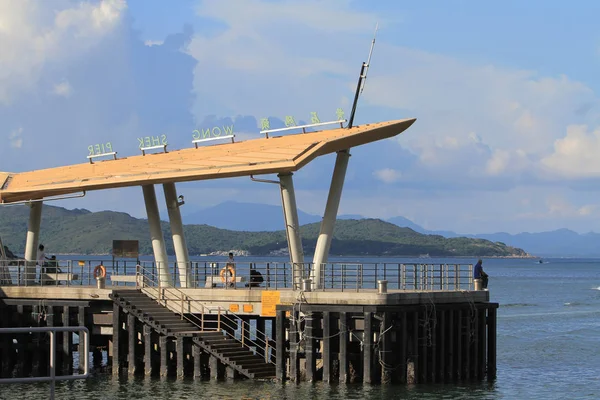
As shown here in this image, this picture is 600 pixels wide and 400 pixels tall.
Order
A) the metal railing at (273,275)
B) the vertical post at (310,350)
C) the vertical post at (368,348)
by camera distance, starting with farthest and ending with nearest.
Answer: the metal railing at (273,275), the vertical post at (310,350), the vertical post at (368,348)

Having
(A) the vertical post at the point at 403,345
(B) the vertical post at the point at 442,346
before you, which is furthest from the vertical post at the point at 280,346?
(B) the vertical post at the point at 442,346

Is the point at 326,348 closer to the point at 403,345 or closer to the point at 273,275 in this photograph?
the point at 403,345

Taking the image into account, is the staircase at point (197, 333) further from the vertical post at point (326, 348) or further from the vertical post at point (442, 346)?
the vertical post at point (442, 346)

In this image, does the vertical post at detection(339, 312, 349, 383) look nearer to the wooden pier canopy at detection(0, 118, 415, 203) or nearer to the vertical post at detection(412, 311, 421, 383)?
the vertical post at detection(412, 311, 421, 383)

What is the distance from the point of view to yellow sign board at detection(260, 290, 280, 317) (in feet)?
142

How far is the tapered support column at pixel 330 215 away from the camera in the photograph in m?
44.7

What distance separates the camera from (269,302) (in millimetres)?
43625

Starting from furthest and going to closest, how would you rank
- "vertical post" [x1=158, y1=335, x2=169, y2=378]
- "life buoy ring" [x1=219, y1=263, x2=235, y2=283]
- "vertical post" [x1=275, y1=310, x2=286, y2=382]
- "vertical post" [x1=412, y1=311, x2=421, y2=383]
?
"life buoy ring" [x1=219, y1=263, x2=235, y2=283] → "vertical post" [x1=158, y1=335, x2=169, y2=378] → "vertical post" [x1=275, y1=310, x2=286, y2=382] → "vertical post" [x1=412, y1=311, x2=421, y2=383]

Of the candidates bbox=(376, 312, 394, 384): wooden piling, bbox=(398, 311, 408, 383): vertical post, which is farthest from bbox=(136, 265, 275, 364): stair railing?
bbox=(398, 311, 408, 383): vertical post

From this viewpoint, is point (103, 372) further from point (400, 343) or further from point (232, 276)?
point (400, 343)

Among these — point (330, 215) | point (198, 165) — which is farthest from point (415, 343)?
point (198, 165)

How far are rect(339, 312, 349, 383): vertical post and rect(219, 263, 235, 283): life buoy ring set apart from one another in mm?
6776

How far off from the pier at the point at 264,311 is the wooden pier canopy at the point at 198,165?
3.2 inches

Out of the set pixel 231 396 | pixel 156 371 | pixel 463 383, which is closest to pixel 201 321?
pixel 156 371
